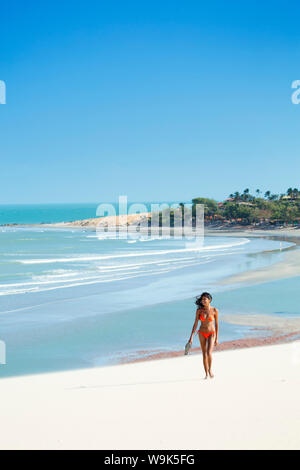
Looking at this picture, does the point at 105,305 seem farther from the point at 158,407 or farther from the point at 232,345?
→ the point at 158,407

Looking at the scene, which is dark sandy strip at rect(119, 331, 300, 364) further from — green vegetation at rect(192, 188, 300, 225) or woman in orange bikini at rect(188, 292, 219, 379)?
green vegetation at rect(192, 188, 300, 225)

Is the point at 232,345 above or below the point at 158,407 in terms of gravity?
below

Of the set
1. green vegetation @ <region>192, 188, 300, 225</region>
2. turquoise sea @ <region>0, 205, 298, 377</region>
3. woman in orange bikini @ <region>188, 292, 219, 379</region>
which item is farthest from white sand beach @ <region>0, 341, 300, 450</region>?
green vegetation @ <region>192, 188, 300, 225</region>

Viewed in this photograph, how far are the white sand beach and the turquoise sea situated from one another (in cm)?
165

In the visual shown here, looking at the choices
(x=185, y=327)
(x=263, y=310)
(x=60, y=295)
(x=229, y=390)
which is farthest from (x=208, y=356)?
(x=60, y=295)

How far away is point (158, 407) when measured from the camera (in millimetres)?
7043

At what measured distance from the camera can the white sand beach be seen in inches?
236

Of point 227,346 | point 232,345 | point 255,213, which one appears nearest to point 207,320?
point 227,346

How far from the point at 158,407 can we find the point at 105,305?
9.99 metres

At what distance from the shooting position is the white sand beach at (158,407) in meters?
6.00

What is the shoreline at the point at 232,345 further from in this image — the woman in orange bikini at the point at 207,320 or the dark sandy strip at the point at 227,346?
the woman in orange bikini at the point at 207,320

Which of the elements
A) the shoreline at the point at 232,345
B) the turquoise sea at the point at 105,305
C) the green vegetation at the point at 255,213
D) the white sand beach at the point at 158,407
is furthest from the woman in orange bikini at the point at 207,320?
the green vegetation at the point at 255,213

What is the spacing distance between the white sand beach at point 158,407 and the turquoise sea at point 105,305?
165cm
